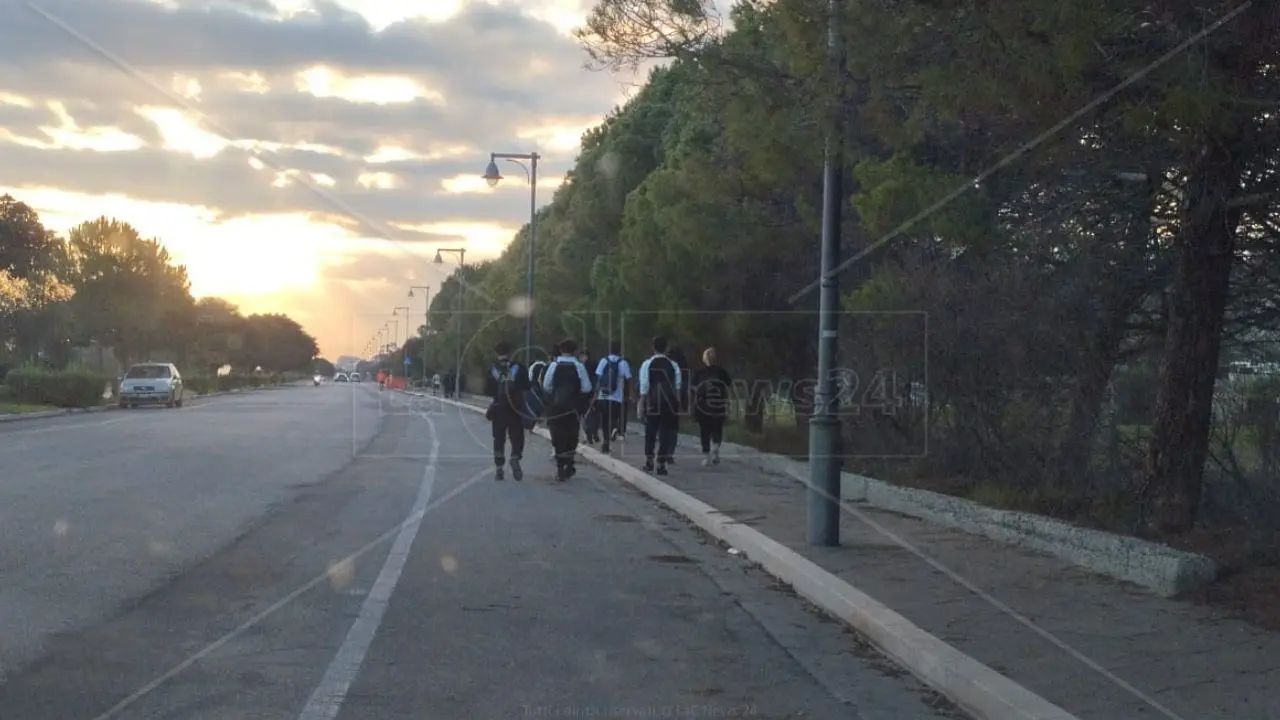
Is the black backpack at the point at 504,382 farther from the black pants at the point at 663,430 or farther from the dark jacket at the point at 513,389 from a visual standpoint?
the black pants at the point at 663,430

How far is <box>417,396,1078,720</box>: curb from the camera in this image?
6320 millimetres

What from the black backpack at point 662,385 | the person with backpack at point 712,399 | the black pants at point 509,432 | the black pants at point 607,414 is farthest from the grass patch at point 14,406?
the black backpack at point 662,385

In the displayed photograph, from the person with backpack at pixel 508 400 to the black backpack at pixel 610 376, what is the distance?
342 cm

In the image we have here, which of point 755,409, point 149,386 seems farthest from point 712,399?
point 149,386

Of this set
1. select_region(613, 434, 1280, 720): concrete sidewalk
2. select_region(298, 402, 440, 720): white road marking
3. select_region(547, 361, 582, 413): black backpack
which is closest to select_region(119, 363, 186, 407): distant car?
select_region(547, 361, 582, 413): black backpack

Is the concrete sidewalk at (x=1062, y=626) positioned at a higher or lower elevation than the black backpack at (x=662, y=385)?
lower

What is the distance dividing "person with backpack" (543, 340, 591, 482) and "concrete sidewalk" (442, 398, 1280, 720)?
5.23 metres

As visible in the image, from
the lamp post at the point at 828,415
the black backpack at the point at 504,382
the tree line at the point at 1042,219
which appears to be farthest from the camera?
the black backpack at the point at 504,382

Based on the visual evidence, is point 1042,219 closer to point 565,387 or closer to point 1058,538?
point 1058,538

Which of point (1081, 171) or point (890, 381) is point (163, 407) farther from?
point (1081, 171)

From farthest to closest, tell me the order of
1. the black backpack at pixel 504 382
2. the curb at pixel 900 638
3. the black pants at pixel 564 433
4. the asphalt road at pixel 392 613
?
the black pants at pixel 564 433
the black backpack at pixel 504 382
the asphalt road at pixel 392 613
the curb at pixel 900 638

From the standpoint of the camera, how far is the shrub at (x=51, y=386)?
44.9 meters

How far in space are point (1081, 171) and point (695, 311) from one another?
12550 mm

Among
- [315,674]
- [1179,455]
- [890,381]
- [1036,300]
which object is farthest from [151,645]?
[890,381]
